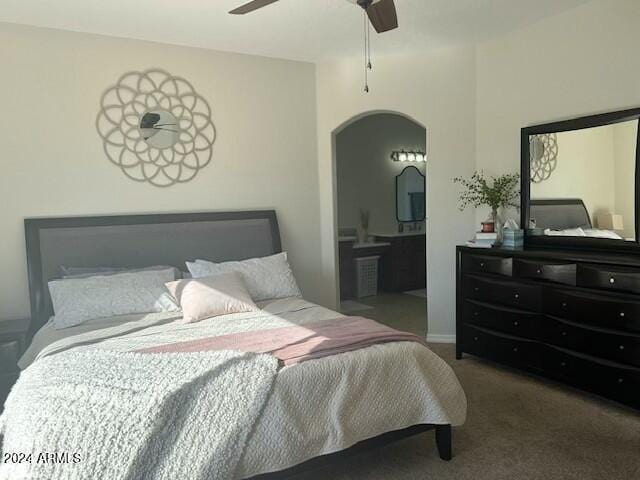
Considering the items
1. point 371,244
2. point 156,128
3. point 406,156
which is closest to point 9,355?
point 156,128

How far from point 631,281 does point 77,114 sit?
410 centimetres

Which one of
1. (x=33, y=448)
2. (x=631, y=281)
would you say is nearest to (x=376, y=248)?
(x=631, y=281)

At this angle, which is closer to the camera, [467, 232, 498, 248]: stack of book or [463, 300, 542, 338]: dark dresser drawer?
[463, 300, 542, 338]: dark dresser drawer

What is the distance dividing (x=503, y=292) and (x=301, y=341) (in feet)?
6.19

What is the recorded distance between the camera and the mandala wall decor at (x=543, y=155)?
380 cm

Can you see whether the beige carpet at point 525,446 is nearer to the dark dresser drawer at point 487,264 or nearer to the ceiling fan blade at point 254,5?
the dark dresser drawer at point 487,264

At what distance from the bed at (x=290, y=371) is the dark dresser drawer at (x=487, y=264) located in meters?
1.34

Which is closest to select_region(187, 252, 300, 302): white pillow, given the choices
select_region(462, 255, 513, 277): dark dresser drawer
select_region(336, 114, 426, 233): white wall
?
select_region(462, 255, 513, 277): dark dresser drawer

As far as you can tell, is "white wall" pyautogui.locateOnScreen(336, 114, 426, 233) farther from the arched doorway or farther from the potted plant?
the potted plant

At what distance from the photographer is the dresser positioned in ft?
9.73

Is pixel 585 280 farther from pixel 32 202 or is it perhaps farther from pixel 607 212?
pixel 32 202

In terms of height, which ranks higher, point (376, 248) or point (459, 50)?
point (459, 50)

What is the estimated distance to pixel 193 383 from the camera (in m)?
2.10

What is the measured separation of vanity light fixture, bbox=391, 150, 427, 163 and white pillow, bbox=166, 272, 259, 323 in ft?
14.3
